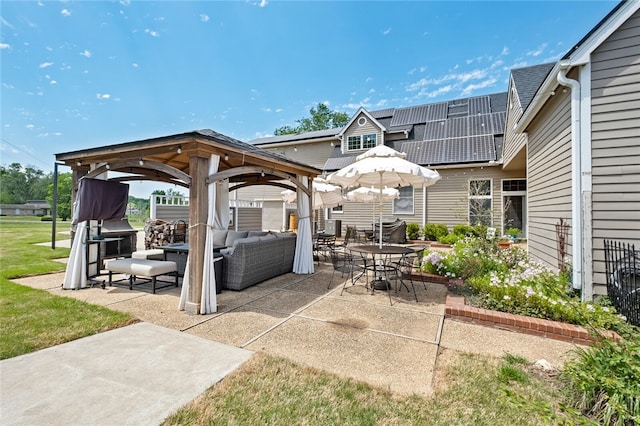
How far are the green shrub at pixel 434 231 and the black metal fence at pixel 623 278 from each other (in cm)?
852

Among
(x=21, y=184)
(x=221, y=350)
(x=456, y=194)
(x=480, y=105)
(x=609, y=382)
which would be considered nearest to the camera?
(x=609, y=382)

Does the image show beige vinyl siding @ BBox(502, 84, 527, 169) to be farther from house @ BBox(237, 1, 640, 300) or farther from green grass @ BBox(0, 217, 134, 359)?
green grass @ BBox(0, 217, 134, 359)

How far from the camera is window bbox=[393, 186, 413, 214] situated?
561 inches

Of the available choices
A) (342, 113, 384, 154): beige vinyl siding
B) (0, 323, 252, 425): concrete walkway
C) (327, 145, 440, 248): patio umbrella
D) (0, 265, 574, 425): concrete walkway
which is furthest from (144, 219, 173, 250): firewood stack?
(342, 113, 384, 154): beige vinyl siding

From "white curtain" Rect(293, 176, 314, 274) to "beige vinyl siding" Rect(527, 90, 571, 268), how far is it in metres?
5.14

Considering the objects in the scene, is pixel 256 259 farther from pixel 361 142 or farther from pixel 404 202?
pixel 361 142

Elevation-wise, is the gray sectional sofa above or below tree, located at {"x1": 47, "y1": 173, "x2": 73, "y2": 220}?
below

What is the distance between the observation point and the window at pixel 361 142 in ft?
55.3

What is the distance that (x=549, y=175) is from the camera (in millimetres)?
5938

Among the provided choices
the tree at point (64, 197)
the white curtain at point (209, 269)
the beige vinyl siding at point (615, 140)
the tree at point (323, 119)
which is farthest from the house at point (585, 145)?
the tree at point (64, 197)

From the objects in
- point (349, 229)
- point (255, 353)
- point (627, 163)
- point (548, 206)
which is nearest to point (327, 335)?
point (255, 353)

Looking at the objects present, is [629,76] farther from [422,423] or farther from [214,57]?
[214,57]

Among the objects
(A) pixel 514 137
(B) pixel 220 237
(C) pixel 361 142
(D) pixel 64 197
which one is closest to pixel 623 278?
(A) pixel 514 137

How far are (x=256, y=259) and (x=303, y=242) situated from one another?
1.56 metres
